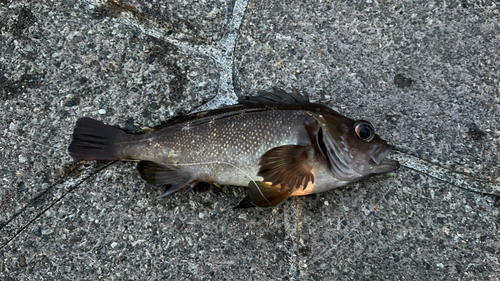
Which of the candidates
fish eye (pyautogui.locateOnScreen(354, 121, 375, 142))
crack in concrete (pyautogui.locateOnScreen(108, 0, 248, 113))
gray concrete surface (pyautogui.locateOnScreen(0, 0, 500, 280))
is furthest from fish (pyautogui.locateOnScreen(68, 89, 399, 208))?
crack in concrete (pyautogui.locateOnScreen(108, 0, 248, 113))

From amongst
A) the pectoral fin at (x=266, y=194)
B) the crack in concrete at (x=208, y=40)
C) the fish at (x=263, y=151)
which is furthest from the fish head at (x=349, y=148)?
the crack in concrete at (x=208, y=40)

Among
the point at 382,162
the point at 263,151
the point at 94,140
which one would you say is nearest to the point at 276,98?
the point at 263,151

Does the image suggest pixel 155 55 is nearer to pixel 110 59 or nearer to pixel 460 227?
pixel 110 59

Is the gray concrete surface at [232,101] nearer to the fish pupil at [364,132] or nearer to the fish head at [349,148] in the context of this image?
the fish head at [349,148]

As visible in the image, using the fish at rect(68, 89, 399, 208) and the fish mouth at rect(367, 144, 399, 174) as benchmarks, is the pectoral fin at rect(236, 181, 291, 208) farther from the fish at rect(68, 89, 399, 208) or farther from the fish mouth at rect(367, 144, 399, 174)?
the fish mouth at rect(367, 144, 399, 174)

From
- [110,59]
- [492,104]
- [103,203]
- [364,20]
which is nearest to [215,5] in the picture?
[110,59]

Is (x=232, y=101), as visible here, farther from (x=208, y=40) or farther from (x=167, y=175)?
(x=167, y=175)

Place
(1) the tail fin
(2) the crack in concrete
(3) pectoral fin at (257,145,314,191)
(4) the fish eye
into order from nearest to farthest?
(3) pectoral fin at (257,145,314,191)
(4) the fish eye
(1) the tail fin
(2) the crack in concrete
